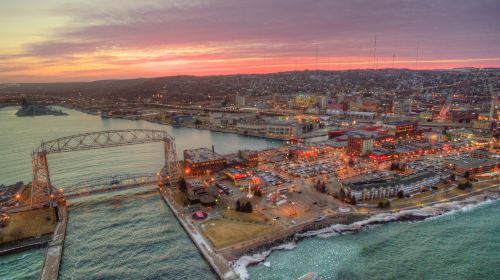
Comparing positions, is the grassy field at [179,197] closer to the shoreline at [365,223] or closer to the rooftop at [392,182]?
the shoreline at [365,223]

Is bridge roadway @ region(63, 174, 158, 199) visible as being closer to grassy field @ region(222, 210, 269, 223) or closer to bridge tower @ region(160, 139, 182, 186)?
bridge tower @ region(160, 139, 182, 186)

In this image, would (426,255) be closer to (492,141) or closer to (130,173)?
(130,173)

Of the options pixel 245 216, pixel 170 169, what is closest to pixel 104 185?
pixel 170 169

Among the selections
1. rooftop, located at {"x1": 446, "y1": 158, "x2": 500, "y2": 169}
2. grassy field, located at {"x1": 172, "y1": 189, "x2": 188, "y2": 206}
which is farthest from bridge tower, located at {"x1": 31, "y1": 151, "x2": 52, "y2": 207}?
rooftop, located at {"x1": 446, "y1": 158, "x2": 500, "y2": 169}

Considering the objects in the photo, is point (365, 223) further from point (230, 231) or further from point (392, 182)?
point (230, 231)

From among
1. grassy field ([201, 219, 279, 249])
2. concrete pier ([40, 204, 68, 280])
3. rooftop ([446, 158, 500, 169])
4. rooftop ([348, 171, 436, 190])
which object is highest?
rooftop ([446, 158, 500, 169])

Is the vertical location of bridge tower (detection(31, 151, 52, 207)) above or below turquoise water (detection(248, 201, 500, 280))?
above
